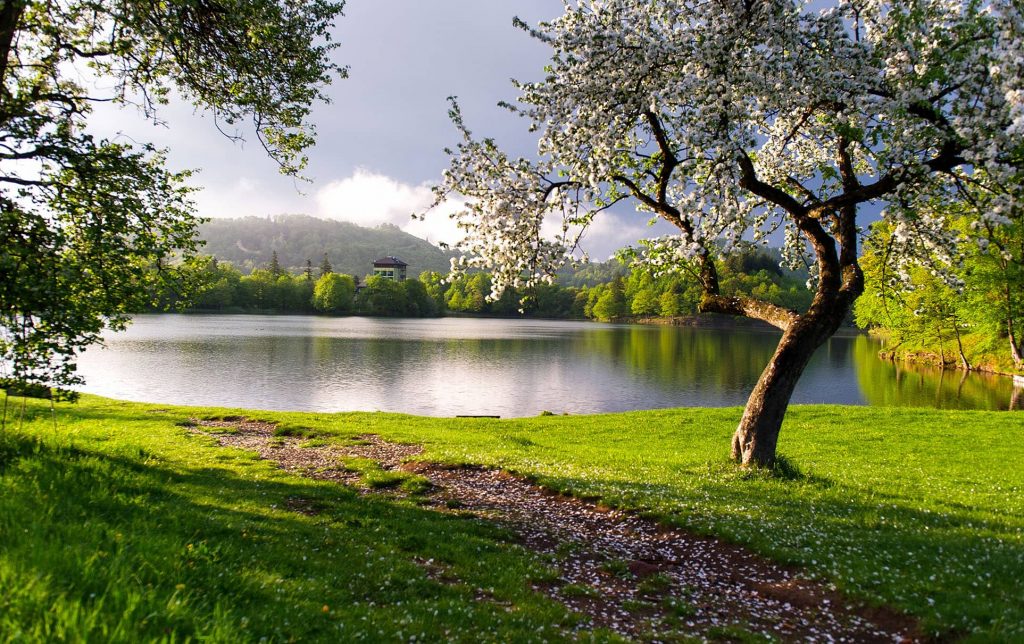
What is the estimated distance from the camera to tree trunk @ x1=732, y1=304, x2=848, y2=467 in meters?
15.6

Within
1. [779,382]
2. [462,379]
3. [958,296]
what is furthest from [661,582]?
[462,379]

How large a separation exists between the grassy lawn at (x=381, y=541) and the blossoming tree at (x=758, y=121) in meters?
4.44

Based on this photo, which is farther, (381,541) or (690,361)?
(690,361)

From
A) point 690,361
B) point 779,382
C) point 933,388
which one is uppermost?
point 779,382

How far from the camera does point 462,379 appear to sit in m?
56.9

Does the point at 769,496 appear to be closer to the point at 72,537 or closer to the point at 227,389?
the point at 72,537

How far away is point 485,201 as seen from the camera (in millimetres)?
15492

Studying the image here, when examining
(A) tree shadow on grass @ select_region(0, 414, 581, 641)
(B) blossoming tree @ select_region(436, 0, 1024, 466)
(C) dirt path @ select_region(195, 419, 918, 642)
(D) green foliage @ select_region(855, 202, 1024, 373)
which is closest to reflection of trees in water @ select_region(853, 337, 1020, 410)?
(D) green foliage @ select_region(855, 202, 1024, 373)

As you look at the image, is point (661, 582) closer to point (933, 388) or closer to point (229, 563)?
point (229, 563)

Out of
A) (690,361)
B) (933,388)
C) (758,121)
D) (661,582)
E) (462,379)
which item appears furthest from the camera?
(690,361)

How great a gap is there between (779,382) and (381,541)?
1223 centimetres

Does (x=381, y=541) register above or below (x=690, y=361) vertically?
above

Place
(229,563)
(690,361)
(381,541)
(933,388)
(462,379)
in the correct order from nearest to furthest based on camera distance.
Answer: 1. (229,563)
2. (381,541)
3. (933,388)
4. (462,379)
5. (690,361)

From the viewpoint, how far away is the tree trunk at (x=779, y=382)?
1562cm
